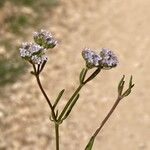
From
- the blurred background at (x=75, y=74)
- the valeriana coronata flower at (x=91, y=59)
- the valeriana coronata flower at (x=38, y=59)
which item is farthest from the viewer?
the blurred background at (x=75, y=74)

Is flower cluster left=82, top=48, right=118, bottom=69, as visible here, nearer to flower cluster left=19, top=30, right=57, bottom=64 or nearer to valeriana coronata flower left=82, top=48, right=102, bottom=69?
A: valeriana coronata flower left=82, top=48, right=102, bottom=69

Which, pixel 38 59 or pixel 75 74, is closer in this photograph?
pixel 38 59

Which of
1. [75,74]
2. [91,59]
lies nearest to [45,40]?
[91,59]

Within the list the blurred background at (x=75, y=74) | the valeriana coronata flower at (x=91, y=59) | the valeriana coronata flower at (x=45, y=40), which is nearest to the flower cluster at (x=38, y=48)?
the valeriana coronata flower at (x=45, y=40)

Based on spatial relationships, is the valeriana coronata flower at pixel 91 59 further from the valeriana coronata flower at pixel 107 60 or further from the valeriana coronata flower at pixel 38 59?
the valeriana coronata flower at pixel 38 59

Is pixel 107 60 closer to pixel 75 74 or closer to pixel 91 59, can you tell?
pixel 91 59

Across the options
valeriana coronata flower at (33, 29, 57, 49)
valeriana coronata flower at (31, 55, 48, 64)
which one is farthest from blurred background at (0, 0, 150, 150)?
valeriana coronata flower at (31, 55, 48, 64)
